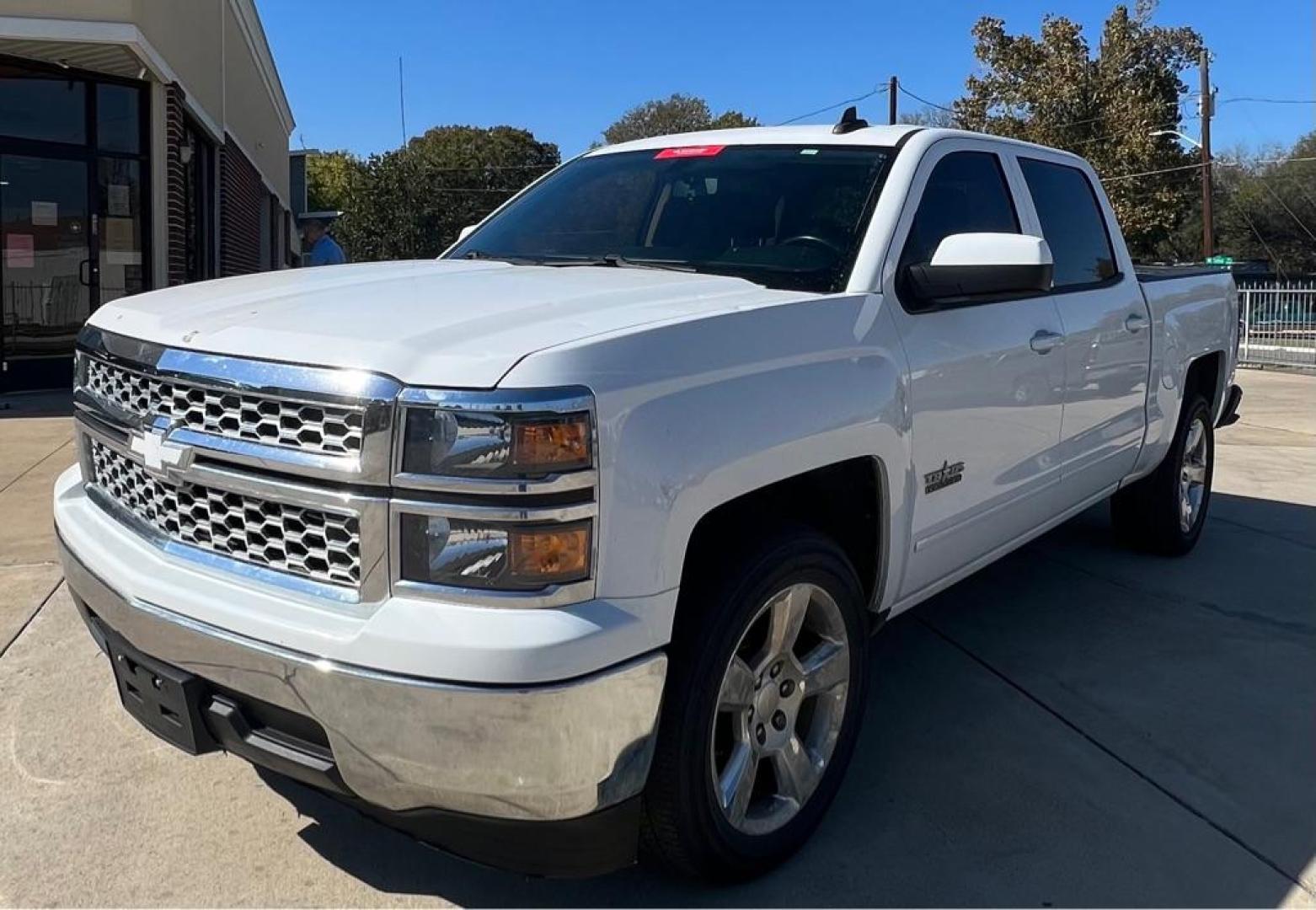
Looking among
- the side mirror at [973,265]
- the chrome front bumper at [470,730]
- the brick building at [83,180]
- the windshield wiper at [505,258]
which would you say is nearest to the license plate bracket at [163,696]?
the chrome front bumper at [470,730]

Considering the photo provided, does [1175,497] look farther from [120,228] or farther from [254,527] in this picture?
[120,228]

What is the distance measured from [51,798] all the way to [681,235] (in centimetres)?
250

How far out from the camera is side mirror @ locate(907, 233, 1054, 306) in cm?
323

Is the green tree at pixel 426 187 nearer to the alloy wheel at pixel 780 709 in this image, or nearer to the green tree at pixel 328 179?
the green tree at pixel 328 179

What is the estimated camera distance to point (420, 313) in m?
2.54

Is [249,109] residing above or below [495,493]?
above

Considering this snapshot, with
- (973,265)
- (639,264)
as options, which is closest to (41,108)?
(639,264)

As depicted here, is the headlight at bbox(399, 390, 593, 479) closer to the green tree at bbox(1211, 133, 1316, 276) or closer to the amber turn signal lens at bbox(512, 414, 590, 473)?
the amber turn signal lens at bbox(512, 414, 590, 473)

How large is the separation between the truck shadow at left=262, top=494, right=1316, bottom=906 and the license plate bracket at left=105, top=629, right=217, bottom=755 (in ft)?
1.86

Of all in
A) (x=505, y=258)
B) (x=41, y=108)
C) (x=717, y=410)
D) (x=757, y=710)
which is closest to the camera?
(x=717, y=410)

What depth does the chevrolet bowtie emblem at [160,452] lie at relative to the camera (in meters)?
2.47

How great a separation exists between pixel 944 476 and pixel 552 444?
1622 mm

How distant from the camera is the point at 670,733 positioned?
2422 millimetres

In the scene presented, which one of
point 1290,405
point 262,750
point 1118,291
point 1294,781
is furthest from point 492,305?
point 1290,405
